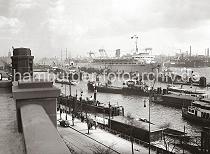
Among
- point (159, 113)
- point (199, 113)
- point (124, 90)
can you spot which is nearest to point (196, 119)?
point (199, 113)

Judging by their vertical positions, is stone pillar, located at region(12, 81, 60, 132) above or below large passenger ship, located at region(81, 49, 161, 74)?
below

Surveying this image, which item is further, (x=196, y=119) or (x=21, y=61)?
(x=196, y=119)

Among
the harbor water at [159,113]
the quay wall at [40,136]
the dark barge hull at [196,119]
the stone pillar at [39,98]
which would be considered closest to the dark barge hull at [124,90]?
the harbor water at [159,113]

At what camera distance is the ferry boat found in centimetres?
3722

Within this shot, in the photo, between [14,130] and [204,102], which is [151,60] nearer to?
[204,102]

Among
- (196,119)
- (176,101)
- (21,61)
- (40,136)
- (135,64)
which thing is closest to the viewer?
(40,136)

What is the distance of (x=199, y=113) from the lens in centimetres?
3816

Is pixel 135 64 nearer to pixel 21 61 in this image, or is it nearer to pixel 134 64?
pixel 134 64

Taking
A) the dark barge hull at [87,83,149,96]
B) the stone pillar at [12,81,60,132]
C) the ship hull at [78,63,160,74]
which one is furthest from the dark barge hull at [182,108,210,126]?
the ship hull at [78,63,160,74]

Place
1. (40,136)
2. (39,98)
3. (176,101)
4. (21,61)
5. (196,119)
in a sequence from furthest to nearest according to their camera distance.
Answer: (176,101), (196,119), (21,61), (39,98), (40,136)

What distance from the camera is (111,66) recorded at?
468 feet

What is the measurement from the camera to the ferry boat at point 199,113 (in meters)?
37.2

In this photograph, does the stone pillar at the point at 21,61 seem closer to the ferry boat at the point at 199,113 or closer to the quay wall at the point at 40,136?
the quay wall at the point at 40,136

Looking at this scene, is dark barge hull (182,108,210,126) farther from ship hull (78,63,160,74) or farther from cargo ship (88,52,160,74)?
cargo ship (88,52,160,74)
